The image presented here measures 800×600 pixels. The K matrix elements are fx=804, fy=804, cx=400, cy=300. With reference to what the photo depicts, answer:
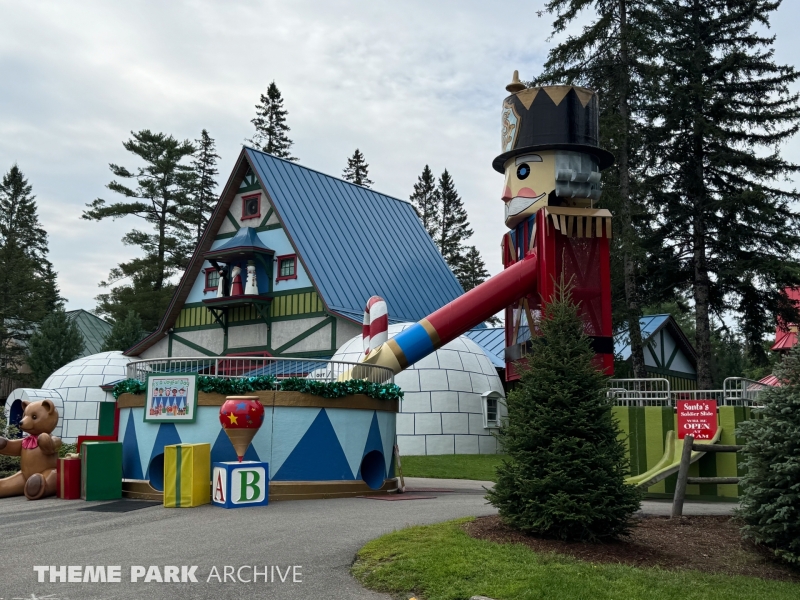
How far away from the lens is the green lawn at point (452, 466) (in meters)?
21.0

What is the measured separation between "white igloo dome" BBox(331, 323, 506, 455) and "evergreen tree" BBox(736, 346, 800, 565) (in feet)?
50.8

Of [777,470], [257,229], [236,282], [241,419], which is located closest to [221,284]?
[236,282]

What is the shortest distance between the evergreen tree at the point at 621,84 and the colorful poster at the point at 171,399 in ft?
49.7

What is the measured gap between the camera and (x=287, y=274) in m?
30.4

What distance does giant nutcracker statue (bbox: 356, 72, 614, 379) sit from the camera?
59.6 ft

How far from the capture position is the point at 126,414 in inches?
631

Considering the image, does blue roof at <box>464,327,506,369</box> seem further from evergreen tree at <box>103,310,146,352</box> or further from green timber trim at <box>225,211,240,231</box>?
evergreen tree at <box>103,310,146,352</box>

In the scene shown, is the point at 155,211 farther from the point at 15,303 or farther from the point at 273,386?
the point at 273,386

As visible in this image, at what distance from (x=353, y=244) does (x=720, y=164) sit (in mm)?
14151

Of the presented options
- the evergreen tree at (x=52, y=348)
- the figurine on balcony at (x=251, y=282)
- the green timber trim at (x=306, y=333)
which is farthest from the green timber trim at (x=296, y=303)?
the evergreen tree at (x=52, y=348)

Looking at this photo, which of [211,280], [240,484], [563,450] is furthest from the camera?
[211,280]

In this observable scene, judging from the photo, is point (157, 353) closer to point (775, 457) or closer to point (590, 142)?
point (590, 142)

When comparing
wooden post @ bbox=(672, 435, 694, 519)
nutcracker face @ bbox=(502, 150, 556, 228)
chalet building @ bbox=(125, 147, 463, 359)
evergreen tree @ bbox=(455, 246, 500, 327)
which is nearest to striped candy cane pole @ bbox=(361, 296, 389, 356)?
nutcracker face @ bbox=(502, 150, 556, 228)

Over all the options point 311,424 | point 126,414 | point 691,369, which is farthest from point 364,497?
point 691,369
